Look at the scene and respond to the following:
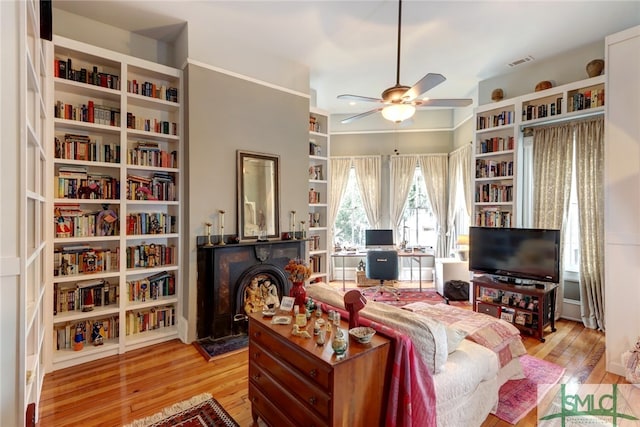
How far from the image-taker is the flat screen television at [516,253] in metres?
3.53

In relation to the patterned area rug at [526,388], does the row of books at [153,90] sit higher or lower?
higher

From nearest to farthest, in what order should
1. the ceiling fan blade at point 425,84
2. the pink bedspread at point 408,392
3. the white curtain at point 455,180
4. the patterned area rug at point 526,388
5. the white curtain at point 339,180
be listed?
the pink bedspread at point 408,392
the patterned area rug at point 526,388
the ceiling fan blade at point 425,84
the white curtain at point 455,180
the white curtain at point 339,180

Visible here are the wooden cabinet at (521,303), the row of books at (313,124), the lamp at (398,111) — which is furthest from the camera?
the row of books at (313,124)

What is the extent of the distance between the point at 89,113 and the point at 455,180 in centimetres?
583

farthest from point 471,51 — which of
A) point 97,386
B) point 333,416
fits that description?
point 97,386

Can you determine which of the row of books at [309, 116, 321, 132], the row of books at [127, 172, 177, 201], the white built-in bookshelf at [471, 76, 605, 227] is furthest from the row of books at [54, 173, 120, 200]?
the white built-in bookshelf at [471, 76, 605, 227]

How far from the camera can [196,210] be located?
3396 millimetres

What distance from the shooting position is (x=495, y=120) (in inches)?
180

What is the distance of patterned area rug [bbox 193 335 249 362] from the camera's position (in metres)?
3.11

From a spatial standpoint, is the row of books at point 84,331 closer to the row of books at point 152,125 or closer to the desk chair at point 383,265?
the row of books at point 152,125

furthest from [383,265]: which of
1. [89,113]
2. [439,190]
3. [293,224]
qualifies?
[89,113]

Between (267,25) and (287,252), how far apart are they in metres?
2.69

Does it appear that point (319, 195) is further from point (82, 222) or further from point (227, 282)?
point (82, 222)

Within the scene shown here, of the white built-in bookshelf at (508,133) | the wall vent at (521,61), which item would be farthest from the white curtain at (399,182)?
the wall vent at (521,61)
